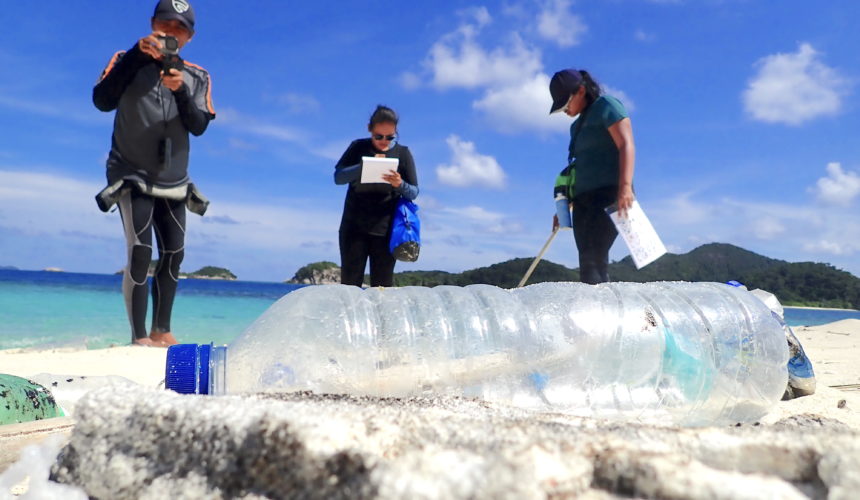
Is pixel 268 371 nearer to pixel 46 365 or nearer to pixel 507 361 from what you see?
pixel 507 361

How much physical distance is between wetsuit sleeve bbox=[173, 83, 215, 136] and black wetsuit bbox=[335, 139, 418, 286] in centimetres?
81

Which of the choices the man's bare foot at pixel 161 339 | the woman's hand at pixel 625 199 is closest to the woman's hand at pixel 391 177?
the woman's hand at pixel 625 199

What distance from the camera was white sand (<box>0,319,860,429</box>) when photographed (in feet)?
6.55

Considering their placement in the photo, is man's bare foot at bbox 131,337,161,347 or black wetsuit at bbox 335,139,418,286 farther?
man's bare foot at bbox 131,337,161,347

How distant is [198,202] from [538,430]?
10.9ft

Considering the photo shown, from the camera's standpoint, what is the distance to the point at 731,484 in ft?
1.93

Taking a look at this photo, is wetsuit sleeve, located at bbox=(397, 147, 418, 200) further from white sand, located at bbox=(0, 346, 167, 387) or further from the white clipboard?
white sand, located at bbox=(0, 346, 167, 387)

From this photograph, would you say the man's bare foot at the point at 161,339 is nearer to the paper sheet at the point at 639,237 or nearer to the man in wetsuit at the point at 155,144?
the man in wetsuit at the point at 155,144

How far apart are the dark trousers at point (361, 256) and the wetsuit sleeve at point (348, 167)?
31cm

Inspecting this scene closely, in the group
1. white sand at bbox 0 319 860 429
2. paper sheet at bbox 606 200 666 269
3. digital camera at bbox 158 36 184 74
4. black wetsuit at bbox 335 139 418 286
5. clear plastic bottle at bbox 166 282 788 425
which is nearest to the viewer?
clear plastic bottle at bbox 166 282 788 425

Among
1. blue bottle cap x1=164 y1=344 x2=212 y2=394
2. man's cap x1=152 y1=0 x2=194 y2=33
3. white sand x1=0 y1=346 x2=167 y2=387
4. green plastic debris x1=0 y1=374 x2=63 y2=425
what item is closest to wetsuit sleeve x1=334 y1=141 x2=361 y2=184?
man's cap x1=152 y1=0 x2=194 y2=33

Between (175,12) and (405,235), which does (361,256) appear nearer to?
(405,235)

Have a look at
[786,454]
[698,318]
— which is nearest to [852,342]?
[698,318]

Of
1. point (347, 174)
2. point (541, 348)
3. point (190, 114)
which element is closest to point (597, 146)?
point (347, 174)
